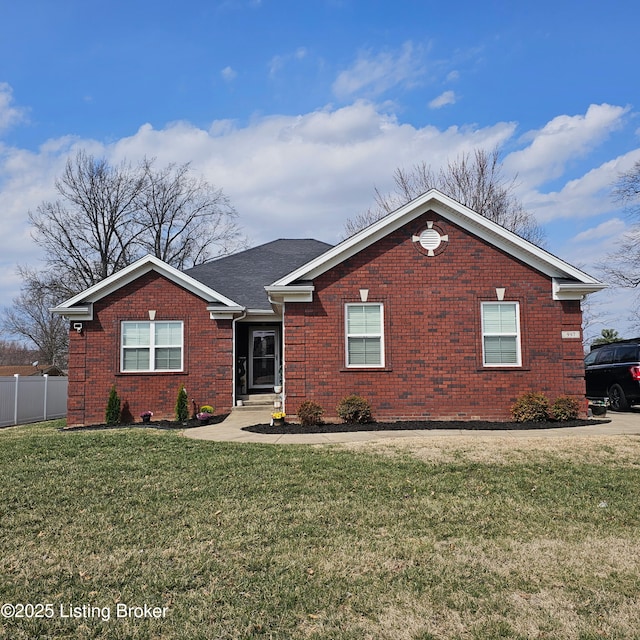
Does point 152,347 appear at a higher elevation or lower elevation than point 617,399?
higher

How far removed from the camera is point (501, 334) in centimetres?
1377

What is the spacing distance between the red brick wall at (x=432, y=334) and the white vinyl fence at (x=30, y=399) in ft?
36.3

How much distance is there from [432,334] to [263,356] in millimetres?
6669

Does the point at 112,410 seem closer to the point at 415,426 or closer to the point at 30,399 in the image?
the point at 30,399

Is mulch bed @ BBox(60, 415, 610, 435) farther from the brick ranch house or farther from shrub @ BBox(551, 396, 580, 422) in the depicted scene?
the brick ranch house

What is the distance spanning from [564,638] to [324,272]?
10.6 meters

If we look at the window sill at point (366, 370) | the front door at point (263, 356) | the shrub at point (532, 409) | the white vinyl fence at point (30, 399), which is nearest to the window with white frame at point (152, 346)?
the front door at point (263, 356)

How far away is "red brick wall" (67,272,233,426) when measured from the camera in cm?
1603

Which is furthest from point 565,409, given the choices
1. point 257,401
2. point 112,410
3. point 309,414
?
point 112,410

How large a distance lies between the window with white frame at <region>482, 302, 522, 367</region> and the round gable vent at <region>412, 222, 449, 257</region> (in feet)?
5.63

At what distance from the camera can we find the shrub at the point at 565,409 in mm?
13219

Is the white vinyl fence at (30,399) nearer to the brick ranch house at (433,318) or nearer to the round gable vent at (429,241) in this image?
the brick ranch house at (433,318)

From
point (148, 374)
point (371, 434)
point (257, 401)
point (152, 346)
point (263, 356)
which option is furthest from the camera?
point (263, 356)

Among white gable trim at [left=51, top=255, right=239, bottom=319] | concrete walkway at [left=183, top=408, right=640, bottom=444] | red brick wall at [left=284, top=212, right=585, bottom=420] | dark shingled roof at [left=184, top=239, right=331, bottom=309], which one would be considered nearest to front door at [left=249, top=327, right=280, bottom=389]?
dark shingled roof at [left=184, top=239, right=331, bottom=309]
